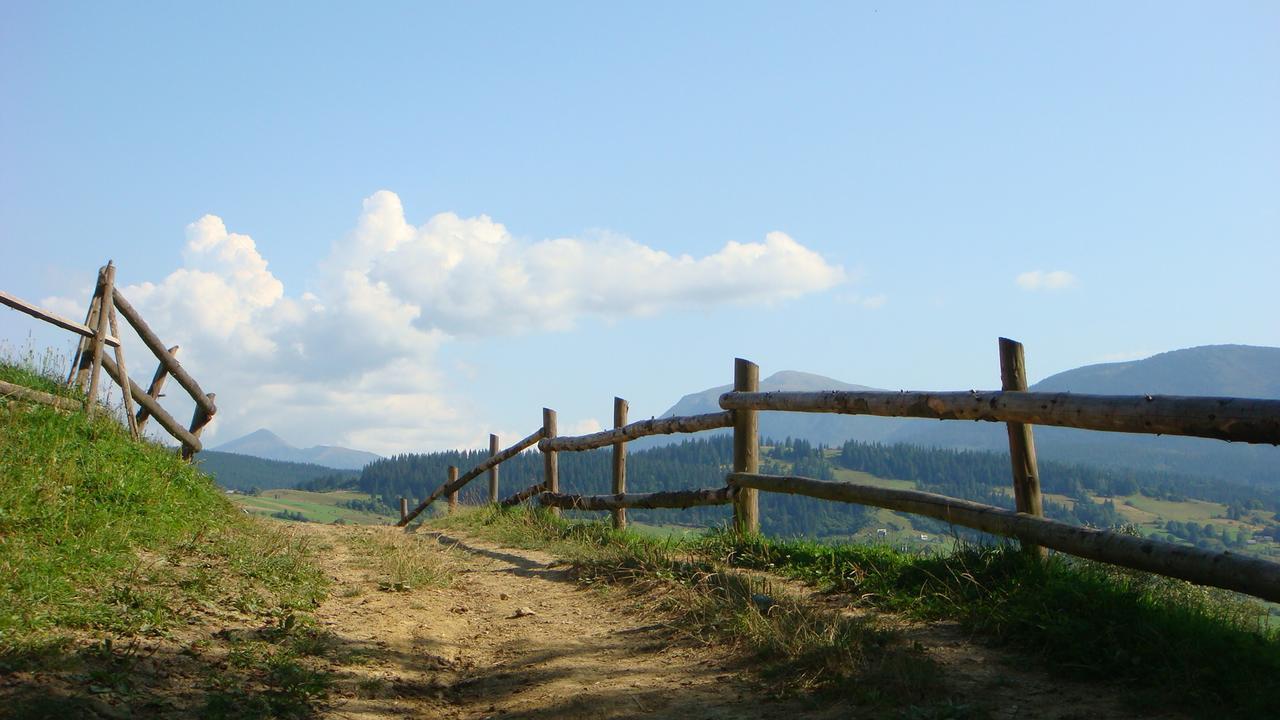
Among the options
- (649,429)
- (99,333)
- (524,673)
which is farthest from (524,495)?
(524,673)

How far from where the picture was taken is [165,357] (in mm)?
13562

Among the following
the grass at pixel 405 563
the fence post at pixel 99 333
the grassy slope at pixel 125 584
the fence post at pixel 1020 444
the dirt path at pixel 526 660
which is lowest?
the dirt path at pixel 526 660

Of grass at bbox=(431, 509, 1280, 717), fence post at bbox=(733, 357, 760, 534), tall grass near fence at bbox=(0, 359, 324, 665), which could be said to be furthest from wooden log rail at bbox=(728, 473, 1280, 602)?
tall grass near fence at bbox=(0, 359, 324, 665)

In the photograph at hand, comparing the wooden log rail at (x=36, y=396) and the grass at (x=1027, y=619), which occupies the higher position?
the wooden log rail at (x=36, y=396)

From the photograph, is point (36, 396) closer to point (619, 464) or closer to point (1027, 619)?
point (619, 464)

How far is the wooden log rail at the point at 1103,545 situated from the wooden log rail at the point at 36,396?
7.73m

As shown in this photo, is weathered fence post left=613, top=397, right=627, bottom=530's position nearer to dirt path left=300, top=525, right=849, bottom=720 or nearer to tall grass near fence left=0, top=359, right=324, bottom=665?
dirt path left=300, top=525, right=849, bottom=720

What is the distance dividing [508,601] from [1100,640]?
15.2 feet

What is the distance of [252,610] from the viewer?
5762 mm

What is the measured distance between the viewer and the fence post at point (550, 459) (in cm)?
1345

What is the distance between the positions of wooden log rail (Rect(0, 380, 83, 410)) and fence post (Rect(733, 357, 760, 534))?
7003 millimetres

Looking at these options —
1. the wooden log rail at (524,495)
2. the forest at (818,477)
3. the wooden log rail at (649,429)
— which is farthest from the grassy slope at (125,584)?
the forest at (818,477)

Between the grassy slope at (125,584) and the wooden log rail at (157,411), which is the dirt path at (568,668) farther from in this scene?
the wooden log rail at (157,411)

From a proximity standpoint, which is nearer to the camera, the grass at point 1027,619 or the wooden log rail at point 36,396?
the grass at point 1027,619
